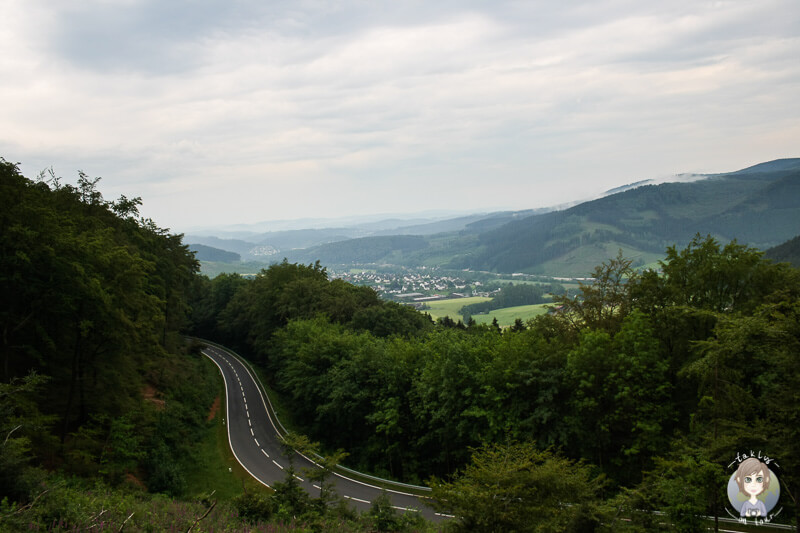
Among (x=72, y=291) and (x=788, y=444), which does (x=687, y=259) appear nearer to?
(x=788, y=444)

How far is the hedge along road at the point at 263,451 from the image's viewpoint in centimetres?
2412

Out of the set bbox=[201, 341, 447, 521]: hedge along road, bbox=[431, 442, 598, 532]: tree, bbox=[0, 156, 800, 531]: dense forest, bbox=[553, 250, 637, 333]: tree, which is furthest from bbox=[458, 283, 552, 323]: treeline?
bbox=[431, 442, 598, 532]: tree

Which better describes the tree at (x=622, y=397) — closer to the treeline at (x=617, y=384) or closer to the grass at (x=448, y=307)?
the treeline at (x=617, y=384)

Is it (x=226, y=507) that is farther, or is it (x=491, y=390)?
(x=491, y=390)

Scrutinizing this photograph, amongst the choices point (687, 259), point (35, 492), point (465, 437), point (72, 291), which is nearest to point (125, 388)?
point (72, 291)

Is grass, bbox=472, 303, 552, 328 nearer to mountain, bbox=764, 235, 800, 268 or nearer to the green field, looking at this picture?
the green field

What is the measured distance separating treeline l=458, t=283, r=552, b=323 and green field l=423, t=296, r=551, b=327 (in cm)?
358

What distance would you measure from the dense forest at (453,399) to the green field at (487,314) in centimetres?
10536

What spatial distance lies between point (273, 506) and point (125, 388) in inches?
516

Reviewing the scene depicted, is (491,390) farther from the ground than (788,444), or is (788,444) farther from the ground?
(788,444)

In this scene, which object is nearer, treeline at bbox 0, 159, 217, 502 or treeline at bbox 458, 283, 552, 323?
treeline at bbox 0, 159, 217, 502

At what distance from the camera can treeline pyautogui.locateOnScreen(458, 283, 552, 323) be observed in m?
166

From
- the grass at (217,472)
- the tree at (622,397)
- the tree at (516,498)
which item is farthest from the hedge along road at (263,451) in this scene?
the tree at (622,397)

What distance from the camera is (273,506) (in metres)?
15.4
